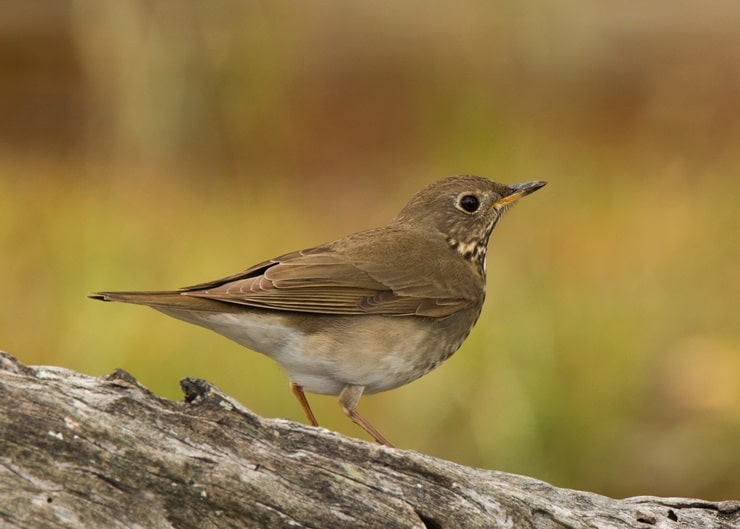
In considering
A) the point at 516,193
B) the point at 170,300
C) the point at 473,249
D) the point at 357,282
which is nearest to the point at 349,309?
the point at 357,282

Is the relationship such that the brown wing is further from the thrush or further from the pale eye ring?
the pale eye ring

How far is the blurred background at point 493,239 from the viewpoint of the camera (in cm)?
706

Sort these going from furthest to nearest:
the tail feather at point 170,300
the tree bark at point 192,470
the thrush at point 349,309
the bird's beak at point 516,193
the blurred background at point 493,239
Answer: the blurred background at point 493,239, the bird's beak at point 516,193, the thrush at point 349,309, the tail feather at point 170,300, the tree bark at point 192,470

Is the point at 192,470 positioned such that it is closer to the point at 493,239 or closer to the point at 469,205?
the point at 469,205

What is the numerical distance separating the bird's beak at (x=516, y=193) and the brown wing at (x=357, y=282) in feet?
1.32

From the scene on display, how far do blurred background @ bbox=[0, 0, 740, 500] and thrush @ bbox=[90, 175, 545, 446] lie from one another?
1.55m

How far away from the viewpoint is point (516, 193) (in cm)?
601

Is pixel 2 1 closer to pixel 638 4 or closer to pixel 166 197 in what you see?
pixel 166 197

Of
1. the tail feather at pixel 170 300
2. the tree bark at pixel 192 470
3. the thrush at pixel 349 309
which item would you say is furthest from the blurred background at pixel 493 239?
the tree bark at pixel 192 470

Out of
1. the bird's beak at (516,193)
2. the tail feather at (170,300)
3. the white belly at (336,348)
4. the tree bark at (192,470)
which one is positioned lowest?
the tree bark at (192,470)

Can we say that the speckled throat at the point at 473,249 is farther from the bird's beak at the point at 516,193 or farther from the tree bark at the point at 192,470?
the tree bark at the point at 192,470

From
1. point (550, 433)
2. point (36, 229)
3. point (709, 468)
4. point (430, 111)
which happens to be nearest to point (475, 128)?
point (430, 111)

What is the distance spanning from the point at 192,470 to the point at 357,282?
6.02ft

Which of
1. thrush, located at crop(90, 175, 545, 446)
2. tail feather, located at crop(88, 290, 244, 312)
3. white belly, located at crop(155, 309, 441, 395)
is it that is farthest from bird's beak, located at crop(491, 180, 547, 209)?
tail feather, located at crop(88, 290, 244, 312)
